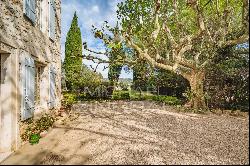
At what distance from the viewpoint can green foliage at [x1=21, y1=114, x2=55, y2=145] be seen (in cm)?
623

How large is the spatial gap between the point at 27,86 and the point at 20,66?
2.12 feet

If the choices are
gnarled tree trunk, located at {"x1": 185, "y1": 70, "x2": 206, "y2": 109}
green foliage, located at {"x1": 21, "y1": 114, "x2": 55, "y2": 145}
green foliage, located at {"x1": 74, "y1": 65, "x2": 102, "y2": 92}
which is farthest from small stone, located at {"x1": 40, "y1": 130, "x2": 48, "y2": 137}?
green foliage, located at {"x1": 74, "y1": 65, "x2": 102, "y2": 92}

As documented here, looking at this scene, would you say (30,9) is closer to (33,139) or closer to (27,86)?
(27,86)

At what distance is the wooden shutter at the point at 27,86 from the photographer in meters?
6.15

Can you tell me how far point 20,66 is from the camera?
19.6 feet

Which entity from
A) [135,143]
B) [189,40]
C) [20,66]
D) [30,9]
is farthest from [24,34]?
[189,40]

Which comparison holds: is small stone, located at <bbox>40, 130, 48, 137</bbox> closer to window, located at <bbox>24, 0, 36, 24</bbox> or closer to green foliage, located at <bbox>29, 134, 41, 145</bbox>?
green foliage, located at <bbox>29, 134, 41, 145</bbox>

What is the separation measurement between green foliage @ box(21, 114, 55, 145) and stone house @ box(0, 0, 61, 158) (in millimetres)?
239

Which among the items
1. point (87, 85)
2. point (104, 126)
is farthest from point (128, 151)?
point (87, 85)

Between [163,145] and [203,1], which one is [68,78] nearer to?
[203,1]

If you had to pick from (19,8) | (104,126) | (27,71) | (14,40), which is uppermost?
(19,8)

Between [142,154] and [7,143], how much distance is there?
116 inches

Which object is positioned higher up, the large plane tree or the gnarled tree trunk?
the large plane tree

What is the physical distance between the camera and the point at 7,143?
5.43m
